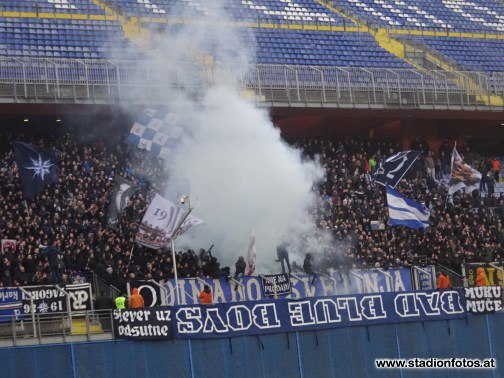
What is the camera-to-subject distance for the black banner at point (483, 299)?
2566 cm

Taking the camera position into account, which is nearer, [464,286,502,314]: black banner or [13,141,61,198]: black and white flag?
[464,286,502,314]: black banner

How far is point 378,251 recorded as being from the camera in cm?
2961

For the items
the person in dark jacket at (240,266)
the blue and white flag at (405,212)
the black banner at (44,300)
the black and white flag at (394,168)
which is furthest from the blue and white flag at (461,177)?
the black banner at (44,300)

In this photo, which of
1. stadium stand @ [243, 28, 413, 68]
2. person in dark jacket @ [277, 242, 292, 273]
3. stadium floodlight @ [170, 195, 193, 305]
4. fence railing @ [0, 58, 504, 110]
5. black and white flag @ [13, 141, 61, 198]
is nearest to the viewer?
stadium floodlight @ [170, 195, 193, 305]

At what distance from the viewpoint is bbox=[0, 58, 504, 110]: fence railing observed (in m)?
29.6

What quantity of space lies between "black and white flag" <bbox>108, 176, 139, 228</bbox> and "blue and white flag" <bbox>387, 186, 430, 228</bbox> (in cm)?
693

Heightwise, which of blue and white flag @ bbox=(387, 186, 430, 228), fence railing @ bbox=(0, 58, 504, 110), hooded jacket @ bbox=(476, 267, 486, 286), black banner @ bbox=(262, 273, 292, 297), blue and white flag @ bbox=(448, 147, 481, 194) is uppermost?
fence railing @ bbox=(0, 58, 504, 110)

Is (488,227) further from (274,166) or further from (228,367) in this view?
(228,367)

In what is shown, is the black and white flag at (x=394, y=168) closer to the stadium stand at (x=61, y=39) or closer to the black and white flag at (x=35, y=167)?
the stadium stand at (x=61, y=39)

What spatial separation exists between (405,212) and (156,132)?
687 centimetres

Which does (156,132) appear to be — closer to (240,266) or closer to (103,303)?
(240,266)

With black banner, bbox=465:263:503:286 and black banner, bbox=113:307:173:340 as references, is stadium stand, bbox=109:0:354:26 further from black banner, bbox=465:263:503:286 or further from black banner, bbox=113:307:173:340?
black banner, bbox=113:307:173:340

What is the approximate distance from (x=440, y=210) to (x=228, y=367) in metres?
12.8

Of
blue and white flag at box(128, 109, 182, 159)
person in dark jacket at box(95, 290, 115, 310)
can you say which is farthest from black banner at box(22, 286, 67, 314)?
blue and white flag at box(128, 109, 182, 159)
